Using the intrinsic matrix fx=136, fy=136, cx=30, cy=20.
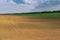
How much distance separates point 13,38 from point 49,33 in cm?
16

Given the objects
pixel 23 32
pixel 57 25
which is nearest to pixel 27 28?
pixel 23 32

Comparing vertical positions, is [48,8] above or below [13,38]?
above

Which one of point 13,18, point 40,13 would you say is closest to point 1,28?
point 13,18

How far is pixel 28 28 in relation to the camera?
606 mm

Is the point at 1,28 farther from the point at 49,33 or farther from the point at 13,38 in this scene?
the point at 49,33

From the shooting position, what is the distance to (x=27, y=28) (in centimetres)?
61

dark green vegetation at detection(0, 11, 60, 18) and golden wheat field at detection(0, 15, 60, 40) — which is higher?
dark green vegetation at detection(0, 11, 60, 18)

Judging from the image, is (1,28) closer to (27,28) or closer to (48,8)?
(27,28)

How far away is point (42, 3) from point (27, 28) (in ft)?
0.45

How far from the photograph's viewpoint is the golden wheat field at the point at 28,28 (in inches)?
23.3

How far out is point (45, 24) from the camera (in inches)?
24.0

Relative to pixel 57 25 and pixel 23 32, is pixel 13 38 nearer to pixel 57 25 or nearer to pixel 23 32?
pixel 23 32

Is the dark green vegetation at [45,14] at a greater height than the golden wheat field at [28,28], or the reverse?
the dark green vegetation at [45,14]

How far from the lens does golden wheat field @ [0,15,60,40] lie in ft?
1.94
